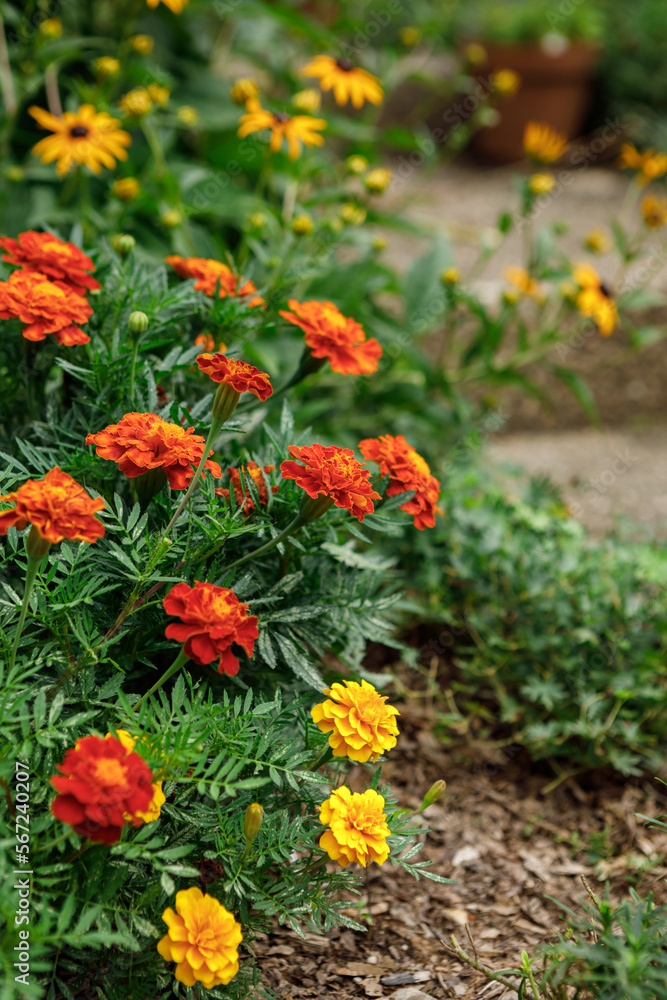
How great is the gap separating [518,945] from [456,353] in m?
2.55

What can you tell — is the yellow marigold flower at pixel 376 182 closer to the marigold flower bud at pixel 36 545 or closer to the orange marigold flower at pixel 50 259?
the orange marigold flower at pixel 50 259

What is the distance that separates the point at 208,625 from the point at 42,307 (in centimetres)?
60

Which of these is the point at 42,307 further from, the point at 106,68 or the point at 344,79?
the point at 344,79

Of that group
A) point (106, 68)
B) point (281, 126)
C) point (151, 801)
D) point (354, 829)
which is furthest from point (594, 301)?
point (151, 801)

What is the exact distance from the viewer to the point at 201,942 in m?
0.92

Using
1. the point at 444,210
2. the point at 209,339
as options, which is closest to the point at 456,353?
the point at 444,210

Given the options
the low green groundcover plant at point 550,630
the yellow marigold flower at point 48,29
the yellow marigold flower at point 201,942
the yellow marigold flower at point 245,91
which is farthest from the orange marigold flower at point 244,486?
the yellow marigold flower at point 48,29

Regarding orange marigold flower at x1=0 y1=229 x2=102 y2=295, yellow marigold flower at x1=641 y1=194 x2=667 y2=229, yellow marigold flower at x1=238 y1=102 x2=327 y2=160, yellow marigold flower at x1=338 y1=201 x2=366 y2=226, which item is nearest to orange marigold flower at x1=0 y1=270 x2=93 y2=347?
orange marigold flower at x1=0 y1=229 x2=102 y2=295

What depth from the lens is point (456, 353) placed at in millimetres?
3471

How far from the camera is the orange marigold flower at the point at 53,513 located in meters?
0.89

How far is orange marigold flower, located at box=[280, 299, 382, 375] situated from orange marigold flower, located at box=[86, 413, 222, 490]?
34cm

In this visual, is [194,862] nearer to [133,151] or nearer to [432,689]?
[432,689]

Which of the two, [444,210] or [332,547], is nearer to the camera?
[332,547]

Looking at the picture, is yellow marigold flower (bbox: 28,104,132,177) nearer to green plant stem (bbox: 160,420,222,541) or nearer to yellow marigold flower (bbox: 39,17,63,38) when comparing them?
yellow marigold flower (bbox: 39,17,63,38)
